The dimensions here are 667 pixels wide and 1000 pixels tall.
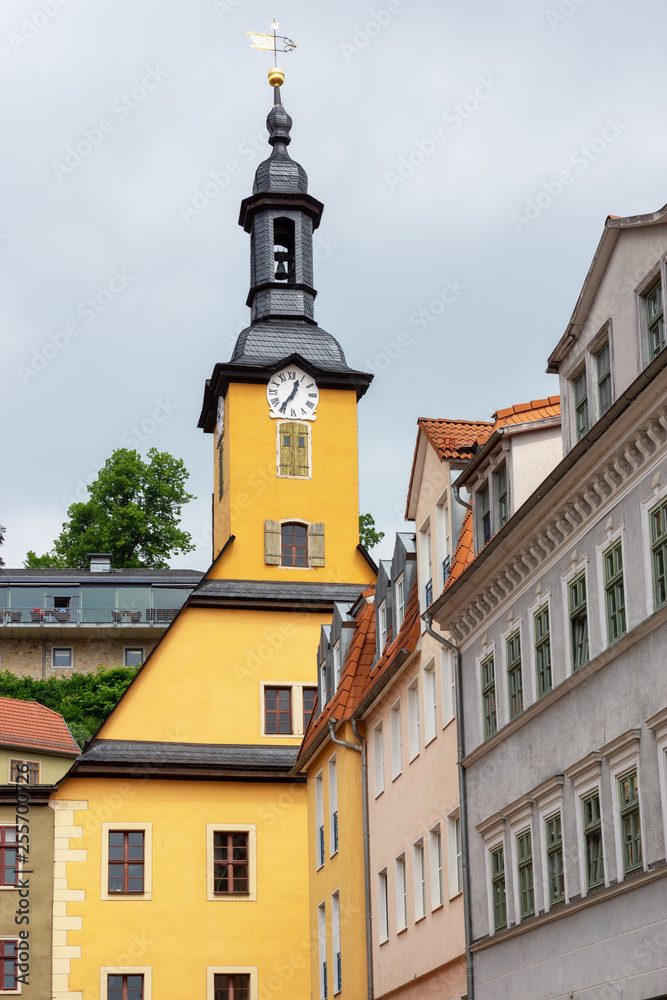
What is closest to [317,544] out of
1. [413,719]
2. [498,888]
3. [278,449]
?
[278,449]

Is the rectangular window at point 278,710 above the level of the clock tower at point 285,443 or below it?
below

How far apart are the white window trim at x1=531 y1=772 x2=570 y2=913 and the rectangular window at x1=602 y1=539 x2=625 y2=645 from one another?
2.35m

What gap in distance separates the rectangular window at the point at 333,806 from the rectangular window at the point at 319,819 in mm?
1135

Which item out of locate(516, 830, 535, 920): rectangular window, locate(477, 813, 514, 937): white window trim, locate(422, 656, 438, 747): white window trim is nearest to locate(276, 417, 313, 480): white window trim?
locate(422, 656, 438, 747): white window trim

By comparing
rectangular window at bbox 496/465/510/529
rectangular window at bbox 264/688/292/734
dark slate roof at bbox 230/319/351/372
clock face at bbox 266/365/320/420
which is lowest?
rectangular window at bbox 496/465/510/529

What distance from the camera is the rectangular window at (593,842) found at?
785 inches

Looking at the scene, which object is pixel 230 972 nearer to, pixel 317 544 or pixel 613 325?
pixel 317 544

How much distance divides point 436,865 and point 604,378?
10.3m

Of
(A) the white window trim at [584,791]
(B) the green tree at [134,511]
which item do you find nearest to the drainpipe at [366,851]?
(A) the white window trim at [584,791]

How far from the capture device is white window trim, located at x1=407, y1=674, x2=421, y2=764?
98.1 feet

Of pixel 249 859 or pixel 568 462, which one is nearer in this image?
pixel 568 462

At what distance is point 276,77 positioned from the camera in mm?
59125

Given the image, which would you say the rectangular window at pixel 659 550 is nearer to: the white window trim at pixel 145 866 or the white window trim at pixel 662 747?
the white window trim at pixel 662 747

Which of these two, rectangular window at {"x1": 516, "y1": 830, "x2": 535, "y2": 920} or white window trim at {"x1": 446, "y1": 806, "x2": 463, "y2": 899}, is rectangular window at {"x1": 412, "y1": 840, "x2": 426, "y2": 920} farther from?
rectangular window at {"x1": 516, "y1": 830, "x2": 535, "y2": 920}
